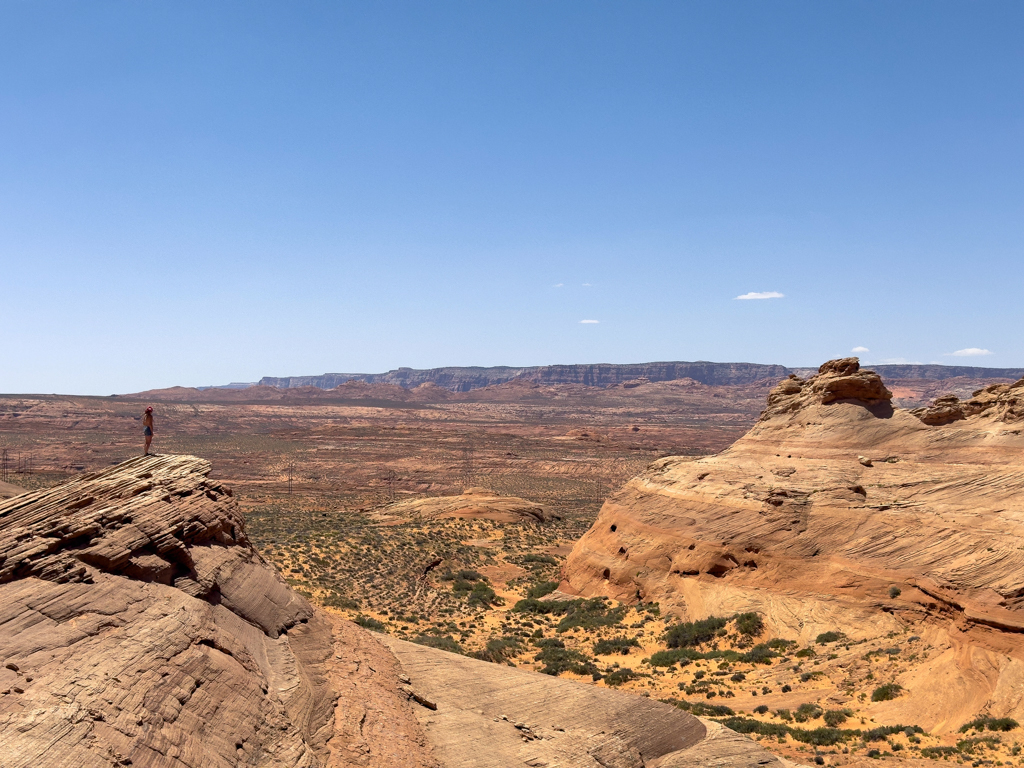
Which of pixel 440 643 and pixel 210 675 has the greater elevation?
pixel 210 675

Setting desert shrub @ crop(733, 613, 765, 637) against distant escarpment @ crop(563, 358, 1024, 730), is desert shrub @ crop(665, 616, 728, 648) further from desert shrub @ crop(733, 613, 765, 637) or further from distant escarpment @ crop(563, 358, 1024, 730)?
distant escarpment @ crop(563, 358, 1024, 730)

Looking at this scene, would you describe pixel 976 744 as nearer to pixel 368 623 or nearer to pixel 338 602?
pixel 368 623

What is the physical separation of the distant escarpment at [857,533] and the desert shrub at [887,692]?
17 cm

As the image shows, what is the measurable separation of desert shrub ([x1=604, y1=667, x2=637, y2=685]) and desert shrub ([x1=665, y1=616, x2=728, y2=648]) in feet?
8.98

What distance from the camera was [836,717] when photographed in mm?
16469

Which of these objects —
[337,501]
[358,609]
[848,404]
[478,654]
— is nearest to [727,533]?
[848,404]

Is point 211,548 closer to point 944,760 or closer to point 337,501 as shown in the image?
point 944,760

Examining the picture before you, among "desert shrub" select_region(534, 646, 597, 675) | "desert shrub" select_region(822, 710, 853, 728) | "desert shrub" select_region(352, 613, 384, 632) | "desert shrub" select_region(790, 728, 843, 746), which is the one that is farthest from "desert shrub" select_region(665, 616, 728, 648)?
"desert shrub" select_region(352, 613, 384, 632)

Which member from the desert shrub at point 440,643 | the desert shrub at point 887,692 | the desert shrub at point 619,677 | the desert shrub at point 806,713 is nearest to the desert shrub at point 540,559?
the desert shrub at point 440,643

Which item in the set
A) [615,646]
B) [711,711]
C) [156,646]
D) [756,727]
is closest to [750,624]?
[615,646]

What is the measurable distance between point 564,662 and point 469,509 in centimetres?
2702

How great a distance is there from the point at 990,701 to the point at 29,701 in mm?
17302

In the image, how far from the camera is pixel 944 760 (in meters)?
14.0

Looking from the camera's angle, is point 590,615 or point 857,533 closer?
point 857,533
